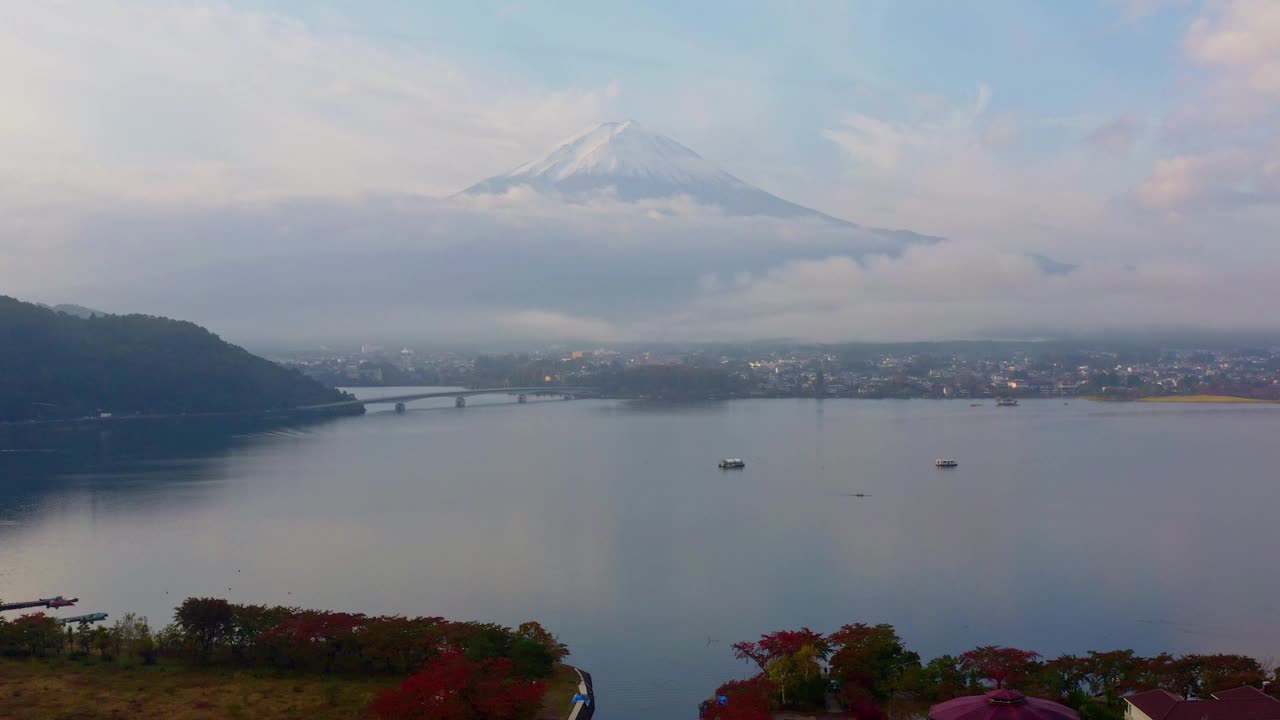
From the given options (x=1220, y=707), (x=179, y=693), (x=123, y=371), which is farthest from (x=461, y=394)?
(x=1220, y=707)

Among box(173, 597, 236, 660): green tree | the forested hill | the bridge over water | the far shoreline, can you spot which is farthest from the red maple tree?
the far shoreline

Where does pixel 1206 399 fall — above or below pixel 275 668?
above

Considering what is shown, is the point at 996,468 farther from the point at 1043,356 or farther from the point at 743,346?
the point at 743,346

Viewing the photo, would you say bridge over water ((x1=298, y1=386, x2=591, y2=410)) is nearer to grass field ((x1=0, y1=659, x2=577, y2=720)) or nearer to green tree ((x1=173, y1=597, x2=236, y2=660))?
green tree ((x1=173, y1=597, x2=236, y2=660))

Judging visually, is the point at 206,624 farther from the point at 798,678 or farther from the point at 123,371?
the point at 123,371

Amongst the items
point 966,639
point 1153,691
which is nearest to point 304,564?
point 966,639

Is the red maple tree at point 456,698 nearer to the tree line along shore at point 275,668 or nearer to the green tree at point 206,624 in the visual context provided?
the tree line along shore at point 275,668

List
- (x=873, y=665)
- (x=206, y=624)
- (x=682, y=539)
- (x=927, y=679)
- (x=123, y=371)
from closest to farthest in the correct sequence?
(x=927, y=679), (x=873, y=665), (x=206, y=624), (x=682, y=539), (x=123, y=371)
